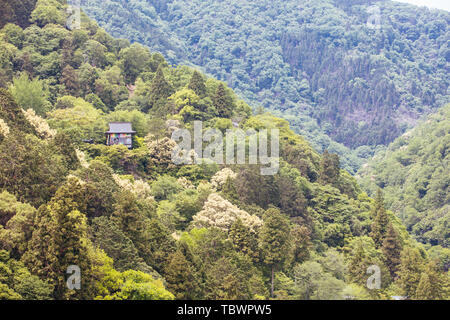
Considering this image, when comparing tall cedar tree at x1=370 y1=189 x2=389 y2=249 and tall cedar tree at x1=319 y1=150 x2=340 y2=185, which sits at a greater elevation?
tall cedar tree at x1=319 y1=150 x2=340 y2=185

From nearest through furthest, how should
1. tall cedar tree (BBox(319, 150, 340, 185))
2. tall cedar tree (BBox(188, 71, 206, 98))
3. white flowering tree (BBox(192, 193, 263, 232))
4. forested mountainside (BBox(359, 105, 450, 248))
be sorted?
white flowering tree (BBox(192, 193, 263, 232)) → tall cedar tree (BBox(319, 150, 340, 185)) → tall cedar tree (BBox(188, 71, 206, 98)) → forested mountainside (BBox(359, 105, 450, 248))

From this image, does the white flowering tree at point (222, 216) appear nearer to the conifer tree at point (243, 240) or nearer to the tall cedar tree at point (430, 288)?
the conifer tree at point (243, 240)

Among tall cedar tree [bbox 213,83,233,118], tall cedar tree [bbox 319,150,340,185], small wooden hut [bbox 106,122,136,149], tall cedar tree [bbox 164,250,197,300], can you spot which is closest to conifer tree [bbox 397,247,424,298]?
tall cedar tree [bbox 164,250,197,300]

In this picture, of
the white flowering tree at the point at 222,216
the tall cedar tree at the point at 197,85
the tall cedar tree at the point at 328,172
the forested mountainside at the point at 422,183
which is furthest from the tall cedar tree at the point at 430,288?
the forested mountainside at the point at 422,183

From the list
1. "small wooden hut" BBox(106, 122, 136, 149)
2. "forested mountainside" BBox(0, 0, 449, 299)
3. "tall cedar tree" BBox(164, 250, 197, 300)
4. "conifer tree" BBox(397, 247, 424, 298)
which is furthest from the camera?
"small wooden hut" BBox(106, 122, 136, 149)

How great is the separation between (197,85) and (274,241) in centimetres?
4155

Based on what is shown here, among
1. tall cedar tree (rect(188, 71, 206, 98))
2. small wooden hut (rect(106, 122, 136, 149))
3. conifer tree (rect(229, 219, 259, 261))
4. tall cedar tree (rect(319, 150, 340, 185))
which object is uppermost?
tall cedar tree (rect(188, 71, 206, 98))

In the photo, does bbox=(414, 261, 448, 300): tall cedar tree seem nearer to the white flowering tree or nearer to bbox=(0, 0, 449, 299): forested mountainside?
bbox=(0, 0, 449, 299): forested mountainside

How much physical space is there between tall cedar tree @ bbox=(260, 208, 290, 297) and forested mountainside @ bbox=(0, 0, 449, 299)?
0.10 metres

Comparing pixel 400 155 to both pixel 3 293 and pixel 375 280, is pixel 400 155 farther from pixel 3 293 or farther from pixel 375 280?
pixel 3 293

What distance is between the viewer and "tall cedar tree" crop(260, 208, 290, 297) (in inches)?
2077

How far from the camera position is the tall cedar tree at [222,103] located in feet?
297

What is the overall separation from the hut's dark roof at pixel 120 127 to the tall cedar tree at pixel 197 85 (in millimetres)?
16691

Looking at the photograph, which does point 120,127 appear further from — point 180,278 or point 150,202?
point 180,278
